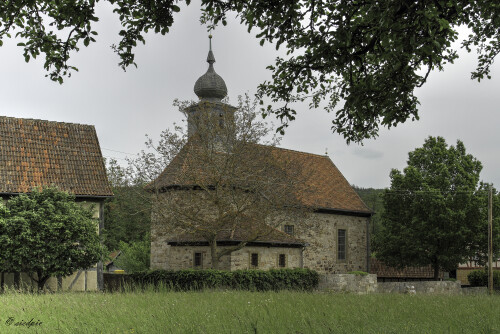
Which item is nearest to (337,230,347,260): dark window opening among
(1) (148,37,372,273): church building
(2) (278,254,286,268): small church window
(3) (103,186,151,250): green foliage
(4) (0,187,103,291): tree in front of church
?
(1) (148,37,372,273): church building

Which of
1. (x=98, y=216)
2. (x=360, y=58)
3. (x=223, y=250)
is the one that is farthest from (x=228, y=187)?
(x=360, y=58)

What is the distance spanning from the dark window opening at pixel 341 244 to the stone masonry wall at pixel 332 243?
0.83 ft

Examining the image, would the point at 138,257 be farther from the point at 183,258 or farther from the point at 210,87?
the point at 210,87

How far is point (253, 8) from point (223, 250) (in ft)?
57.4

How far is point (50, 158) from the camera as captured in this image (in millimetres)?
23750

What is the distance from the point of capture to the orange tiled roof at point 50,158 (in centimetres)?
2252

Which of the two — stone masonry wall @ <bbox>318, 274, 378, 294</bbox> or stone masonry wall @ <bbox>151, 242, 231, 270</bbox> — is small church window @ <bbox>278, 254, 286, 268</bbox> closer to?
stone masonry wall @ <bbox>318, 274, 378, 294</bbox>

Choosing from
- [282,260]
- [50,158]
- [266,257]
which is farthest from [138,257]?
[50,158]

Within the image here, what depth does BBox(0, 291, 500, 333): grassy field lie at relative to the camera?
810 cm

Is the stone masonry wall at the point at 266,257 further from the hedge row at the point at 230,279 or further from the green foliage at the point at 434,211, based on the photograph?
the green foliage at the point at 434,211

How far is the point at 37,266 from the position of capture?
19484mm

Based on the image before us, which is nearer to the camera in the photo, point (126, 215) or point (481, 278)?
point (126, 215)

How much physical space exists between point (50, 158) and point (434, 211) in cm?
2238

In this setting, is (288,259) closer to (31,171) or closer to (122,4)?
(31,171)
